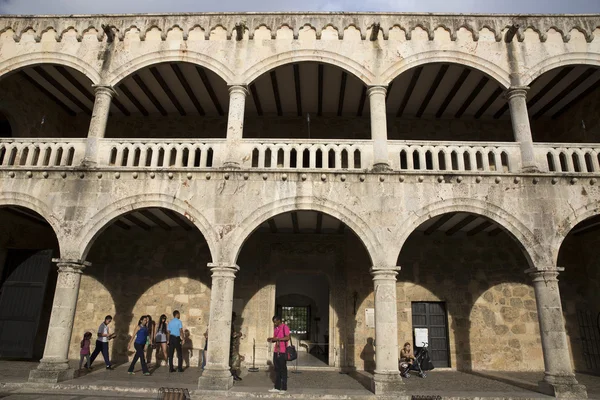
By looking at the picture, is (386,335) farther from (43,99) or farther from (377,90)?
(43,99)

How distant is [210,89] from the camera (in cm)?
1044

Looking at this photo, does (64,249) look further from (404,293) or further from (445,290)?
(445,290)

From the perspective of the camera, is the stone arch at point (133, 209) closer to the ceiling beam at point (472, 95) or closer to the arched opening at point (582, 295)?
the ceiling beam at point (472, 95)

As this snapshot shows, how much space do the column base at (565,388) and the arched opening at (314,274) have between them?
12.9 feet

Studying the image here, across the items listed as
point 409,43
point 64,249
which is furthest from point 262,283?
point 409,43

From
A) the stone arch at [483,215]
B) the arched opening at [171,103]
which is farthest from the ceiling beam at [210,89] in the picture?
the stone arch at [483,215]

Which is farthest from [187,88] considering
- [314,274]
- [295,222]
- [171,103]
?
[314,274]

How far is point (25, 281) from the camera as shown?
1034 cm

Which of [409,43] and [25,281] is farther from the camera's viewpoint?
[25,281]

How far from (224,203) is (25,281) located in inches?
252

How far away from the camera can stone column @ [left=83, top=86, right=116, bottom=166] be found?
331 inches

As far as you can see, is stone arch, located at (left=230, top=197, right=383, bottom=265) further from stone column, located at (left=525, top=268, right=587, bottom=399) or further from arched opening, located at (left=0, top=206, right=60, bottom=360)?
arched opening, located at (left=0, top=206, right=60, bottom=360)

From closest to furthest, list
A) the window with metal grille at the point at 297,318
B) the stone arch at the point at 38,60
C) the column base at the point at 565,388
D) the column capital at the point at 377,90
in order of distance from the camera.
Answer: the column base at the point at 565,388, the column capital at the point at 377,90, the stone arch at the point at 38,60, the window with metal grille at the point at 297,318

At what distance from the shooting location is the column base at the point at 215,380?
7047mm
